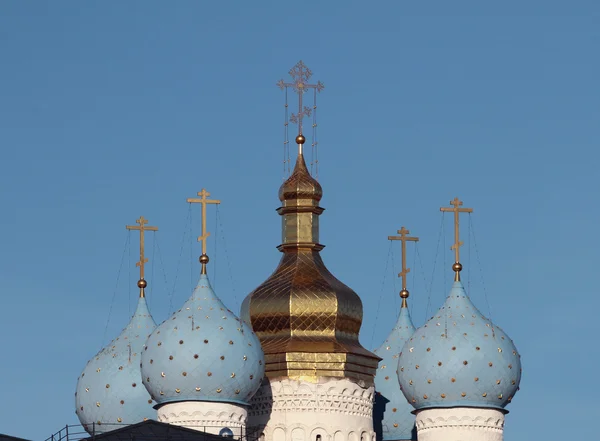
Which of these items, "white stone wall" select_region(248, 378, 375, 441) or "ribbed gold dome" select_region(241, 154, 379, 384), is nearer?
"white stone wall" select_region(248, 378, 375, 441)

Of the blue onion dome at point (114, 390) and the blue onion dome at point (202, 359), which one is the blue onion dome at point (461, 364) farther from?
the blue onion dome at point (114, 390)

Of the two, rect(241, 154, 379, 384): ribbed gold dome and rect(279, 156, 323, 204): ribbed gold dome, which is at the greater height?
rect(279, 156, 323, 204): ribbed gold dome

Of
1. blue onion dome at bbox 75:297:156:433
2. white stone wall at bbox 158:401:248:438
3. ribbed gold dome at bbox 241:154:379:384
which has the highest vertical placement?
ribbed gold dome at bbox 241:154:379:384

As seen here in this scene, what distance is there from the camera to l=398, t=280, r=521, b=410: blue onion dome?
184ft

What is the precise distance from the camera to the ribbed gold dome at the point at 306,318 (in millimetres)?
57844

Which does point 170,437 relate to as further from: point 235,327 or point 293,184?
point 293,184

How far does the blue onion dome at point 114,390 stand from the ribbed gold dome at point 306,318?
284 cm

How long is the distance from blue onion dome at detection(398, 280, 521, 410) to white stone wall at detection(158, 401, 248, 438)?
4.25 m

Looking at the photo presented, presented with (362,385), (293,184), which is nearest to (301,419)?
(362,385)

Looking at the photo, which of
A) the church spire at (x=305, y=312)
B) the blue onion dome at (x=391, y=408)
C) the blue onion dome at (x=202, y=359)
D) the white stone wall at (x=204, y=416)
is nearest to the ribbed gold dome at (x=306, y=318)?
the church spire at (x=305, y=312)

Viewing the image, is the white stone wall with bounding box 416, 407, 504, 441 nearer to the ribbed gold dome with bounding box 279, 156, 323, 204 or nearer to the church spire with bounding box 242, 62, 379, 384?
the church spire with bounding box 242, 62, 379, 384

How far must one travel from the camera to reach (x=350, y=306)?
2314 inches

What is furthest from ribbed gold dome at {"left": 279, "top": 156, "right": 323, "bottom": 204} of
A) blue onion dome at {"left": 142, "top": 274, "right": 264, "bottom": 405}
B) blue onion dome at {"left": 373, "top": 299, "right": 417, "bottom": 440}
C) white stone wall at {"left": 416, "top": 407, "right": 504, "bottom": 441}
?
white stone wall at {"left": 416, "top": 407, "right": 504, "bottom": 441}

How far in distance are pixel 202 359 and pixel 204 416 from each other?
1.21m
